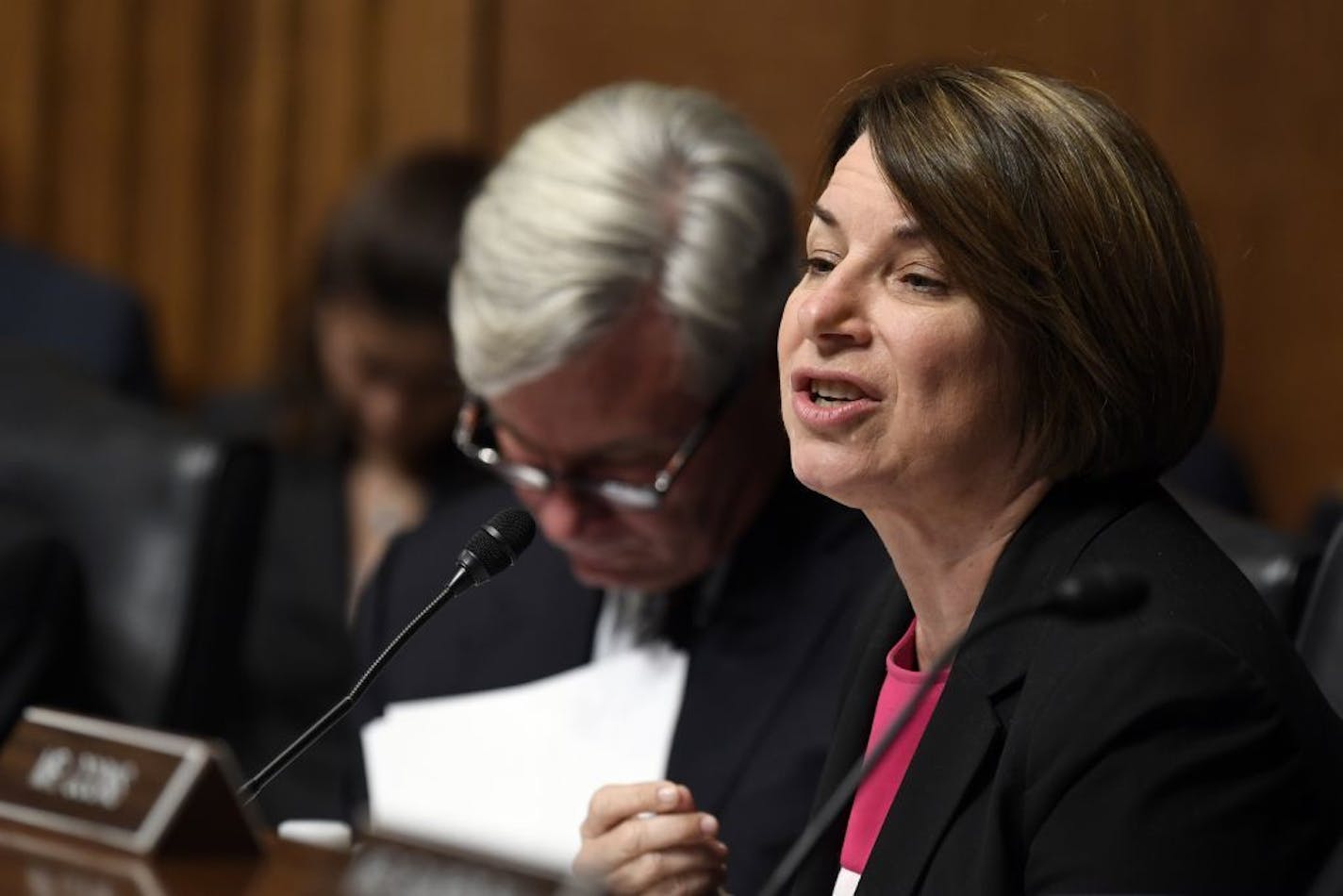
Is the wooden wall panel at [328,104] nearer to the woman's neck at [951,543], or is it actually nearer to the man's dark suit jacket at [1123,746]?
the woman's neck at [951,543]

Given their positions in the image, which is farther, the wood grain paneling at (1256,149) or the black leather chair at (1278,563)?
the wood grain paneling at (1256,149)

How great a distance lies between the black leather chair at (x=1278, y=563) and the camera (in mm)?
1857

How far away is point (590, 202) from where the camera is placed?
206 cm

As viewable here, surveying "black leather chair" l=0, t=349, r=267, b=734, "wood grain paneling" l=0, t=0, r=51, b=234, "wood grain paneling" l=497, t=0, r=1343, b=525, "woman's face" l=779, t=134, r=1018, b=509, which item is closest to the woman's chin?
"woman's face" l=779, t=134, r=1018, b=509

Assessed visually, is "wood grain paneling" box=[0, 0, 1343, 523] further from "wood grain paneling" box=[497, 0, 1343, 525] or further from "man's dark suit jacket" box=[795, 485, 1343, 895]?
"man's dark suit jacket" box=[795, 485, 1343, 895]

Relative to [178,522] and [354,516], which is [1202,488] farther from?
[178,522]

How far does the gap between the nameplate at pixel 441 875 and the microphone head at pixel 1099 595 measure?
35 centimetres

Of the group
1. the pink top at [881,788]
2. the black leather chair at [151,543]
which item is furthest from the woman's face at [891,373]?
the black leather chair at [151,543]

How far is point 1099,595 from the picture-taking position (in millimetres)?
1172

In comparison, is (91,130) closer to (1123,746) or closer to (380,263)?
(380,263)

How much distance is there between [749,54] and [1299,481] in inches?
48.5

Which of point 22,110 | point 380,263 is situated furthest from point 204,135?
point 380,263

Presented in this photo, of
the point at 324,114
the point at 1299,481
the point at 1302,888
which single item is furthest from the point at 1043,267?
the point at 324,114

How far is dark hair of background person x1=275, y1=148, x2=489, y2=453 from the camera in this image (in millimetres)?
3156
